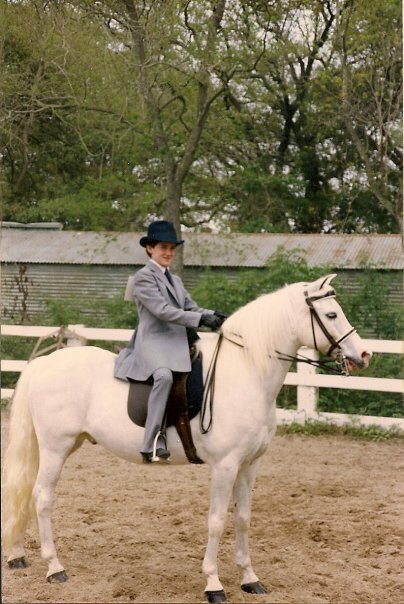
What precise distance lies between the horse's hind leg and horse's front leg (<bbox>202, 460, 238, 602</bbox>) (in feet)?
2.86

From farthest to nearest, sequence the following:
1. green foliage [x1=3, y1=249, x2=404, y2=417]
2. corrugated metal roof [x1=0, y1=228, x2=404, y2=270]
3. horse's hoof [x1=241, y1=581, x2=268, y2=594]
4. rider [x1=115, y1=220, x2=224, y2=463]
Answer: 1. corrugated metal roof [x1=0, y1=228, x2=404, y2=270]
2. green foliage [x1=3, y1=249, x2=404, y2=417]
3. horse's hoof [x1=241, y1=581, x2=268, y2=594]
4. rider [x1=115, y1=220, x2=224, y2=463]

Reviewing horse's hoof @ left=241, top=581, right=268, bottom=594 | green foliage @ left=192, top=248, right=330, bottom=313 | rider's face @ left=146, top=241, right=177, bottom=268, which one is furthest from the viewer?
green foliage @ left=192, top=248, right=330, bottom=313

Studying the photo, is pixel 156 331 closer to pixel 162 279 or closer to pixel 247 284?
pixel 162 279

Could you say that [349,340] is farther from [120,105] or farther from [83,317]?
[120,105]

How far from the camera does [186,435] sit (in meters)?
3.70

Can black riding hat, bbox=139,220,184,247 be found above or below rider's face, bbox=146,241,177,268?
above

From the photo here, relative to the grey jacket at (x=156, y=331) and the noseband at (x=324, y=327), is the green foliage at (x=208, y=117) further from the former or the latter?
the noseband at (x=324, y=327)

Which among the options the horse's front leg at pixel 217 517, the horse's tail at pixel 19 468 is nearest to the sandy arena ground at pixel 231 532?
the horse's front leg at pixel 217 517

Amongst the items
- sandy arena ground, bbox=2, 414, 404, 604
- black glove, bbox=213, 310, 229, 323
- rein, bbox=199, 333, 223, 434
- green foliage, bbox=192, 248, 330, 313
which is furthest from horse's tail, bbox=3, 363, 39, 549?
green foliage, bbox=192, 248, 330, 313

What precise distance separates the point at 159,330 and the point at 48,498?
115 centimetres

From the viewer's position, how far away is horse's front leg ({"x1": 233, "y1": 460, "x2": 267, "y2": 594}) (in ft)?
12.3

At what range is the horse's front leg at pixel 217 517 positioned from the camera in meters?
3.57

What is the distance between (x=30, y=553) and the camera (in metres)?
4.35

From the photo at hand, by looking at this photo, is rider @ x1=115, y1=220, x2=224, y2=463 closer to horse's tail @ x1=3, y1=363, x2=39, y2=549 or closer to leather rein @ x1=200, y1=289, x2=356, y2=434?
leather rein @ x1=200, y1=289, x2=356, y2=434
